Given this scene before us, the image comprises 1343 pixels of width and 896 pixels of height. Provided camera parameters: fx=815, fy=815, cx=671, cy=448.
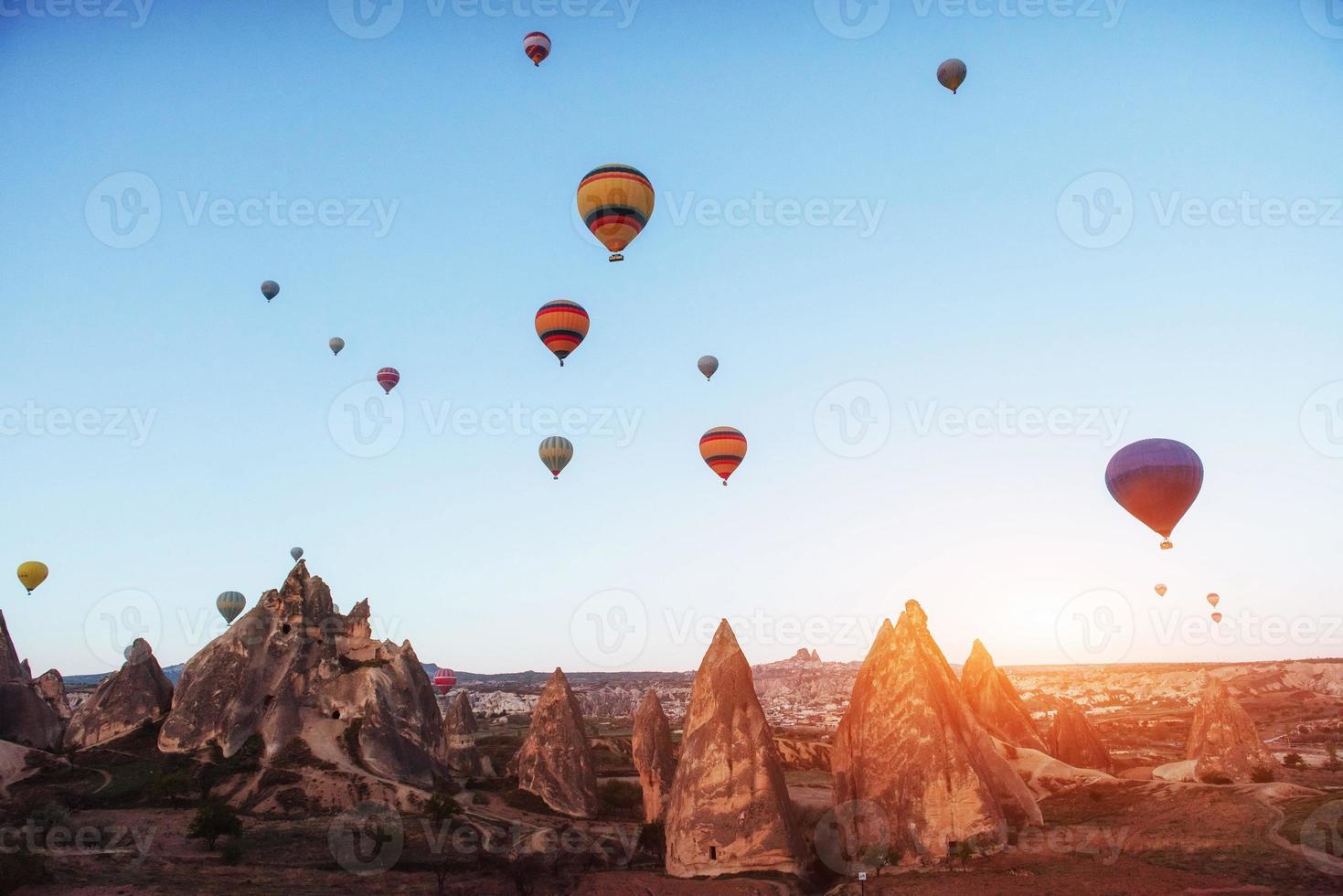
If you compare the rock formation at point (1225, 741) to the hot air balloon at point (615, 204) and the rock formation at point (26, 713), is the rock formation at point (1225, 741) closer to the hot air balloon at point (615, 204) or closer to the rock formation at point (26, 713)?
the hot air balloon at point (615, 204)

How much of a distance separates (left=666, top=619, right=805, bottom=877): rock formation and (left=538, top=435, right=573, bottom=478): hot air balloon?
13.6 metres

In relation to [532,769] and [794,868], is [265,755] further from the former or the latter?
[794,868]

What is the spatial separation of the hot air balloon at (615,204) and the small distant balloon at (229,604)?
175 ft

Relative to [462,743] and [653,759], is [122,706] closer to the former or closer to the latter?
[462,743]

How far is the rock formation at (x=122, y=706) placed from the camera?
5031 centimetres

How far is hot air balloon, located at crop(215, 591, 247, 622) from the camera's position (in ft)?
225

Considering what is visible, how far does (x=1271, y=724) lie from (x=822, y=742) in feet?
184

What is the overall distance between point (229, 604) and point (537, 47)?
5353cm

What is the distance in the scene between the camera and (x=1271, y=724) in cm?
8681

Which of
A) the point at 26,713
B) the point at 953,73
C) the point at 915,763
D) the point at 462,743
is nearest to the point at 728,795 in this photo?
the point at 915,763

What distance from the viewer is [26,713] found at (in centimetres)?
5131

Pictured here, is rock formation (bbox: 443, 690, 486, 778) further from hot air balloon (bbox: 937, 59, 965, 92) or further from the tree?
hot air balloon (bbox: 937, 59, 965, 92)

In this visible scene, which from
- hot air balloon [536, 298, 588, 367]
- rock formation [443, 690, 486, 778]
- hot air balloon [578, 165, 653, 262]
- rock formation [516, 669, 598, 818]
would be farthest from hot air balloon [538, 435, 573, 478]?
rock formation [443, 690, 486, 778]

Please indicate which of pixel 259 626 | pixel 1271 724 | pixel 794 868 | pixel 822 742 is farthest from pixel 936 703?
pixel 1271 724
